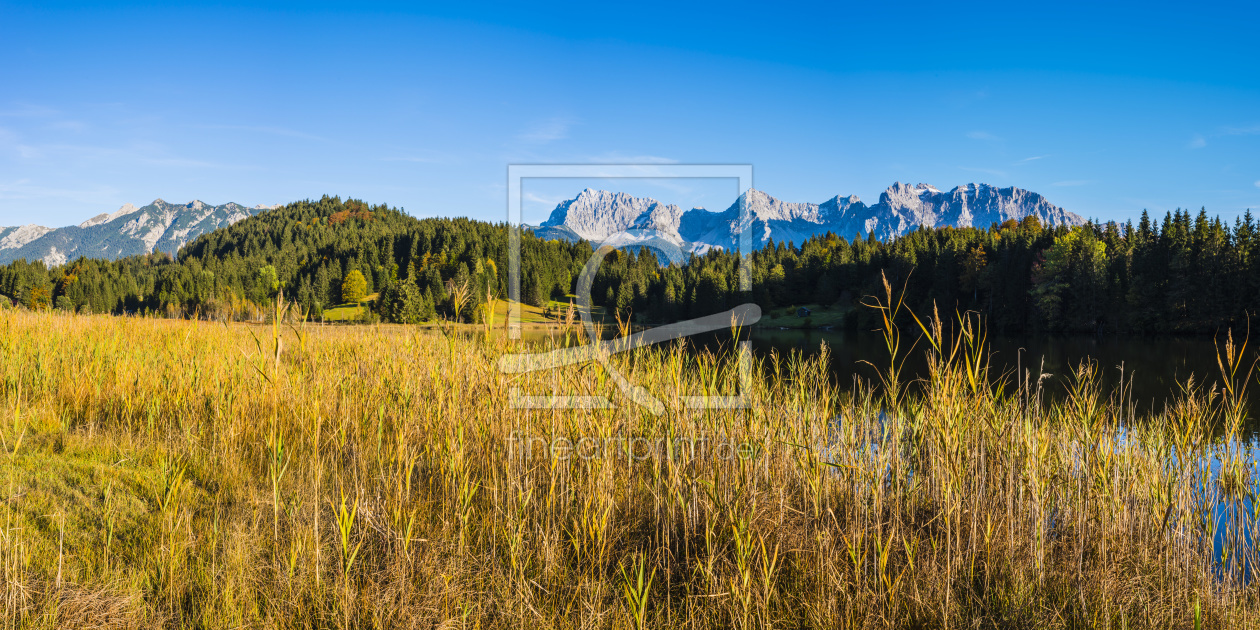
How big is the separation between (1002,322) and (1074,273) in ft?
24.7

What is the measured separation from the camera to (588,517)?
3.14 m

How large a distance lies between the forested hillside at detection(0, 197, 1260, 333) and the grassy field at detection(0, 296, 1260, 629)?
164cm

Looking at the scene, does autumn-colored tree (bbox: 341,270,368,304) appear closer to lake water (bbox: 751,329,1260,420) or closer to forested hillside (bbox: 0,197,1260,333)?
forested hillside (bbox: 0,197,1260,333)

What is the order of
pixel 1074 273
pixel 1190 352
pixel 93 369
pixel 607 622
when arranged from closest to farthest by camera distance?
1. pixel 607 622
2. pixel 93 369
3. pixel 1190 352
4. pixel 1074 273

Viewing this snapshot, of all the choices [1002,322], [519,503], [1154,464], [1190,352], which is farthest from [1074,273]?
[519,503]

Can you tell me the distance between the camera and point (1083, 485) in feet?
13.9

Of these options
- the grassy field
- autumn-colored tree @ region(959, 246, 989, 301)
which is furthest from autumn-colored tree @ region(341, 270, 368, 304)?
autumn-colored tree @ region(959, 246, 989, 301)

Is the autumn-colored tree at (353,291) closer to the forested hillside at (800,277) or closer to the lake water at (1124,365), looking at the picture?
the forested hillside at (800,277)

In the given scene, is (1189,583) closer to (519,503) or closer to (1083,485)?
(1083,485)

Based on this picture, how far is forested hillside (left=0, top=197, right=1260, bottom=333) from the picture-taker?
10484 millimetres

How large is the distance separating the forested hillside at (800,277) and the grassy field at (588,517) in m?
1.64

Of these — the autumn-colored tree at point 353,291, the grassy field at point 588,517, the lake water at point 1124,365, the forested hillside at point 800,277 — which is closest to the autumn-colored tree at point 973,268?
the forested hillside at point 800,277

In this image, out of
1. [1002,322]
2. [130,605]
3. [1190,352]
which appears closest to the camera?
[130,605]

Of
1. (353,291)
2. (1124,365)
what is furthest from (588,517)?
(353,291)
